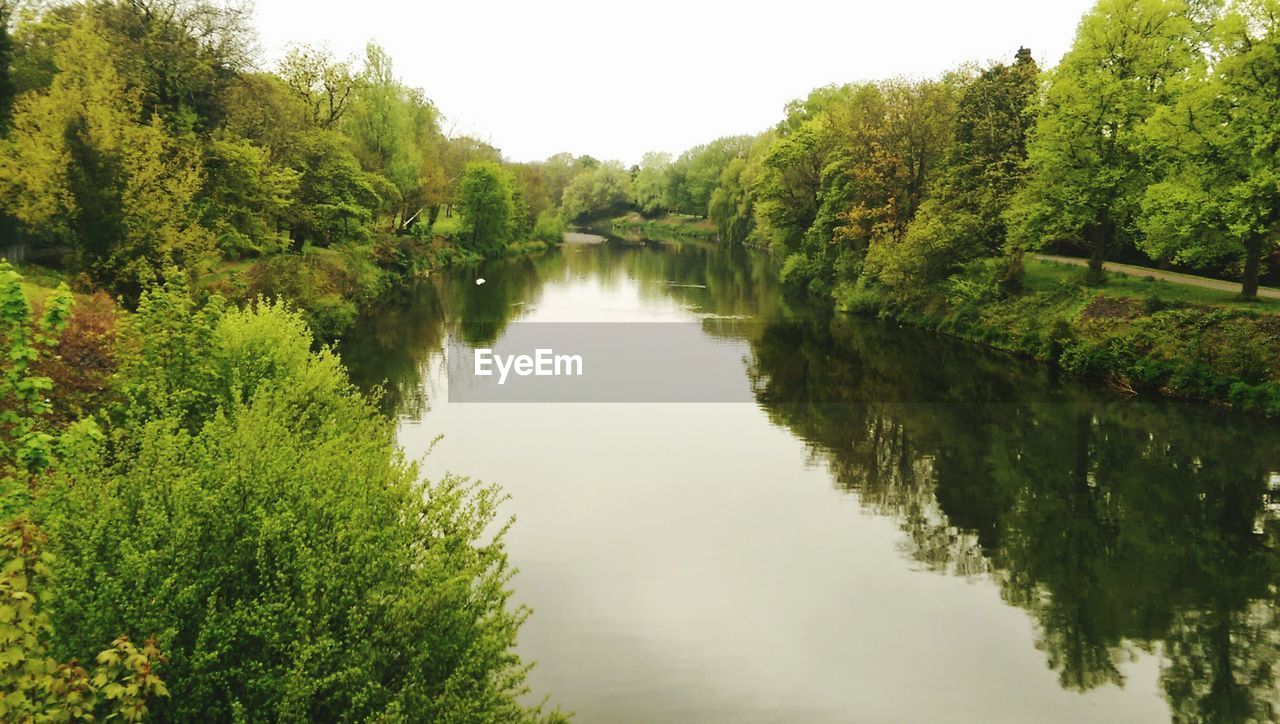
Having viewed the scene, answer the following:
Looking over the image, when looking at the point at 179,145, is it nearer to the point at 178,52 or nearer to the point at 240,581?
the point at 178,52

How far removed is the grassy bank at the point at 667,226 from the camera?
13288cm

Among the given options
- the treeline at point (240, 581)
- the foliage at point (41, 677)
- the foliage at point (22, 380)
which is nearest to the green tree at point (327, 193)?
the foliage at point (22, 380)

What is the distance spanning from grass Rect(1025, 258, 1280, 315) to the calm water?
21.8 ft

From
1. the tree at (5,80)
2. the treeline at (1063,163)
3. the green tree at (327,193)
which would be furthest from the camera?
the green tree at (327,193)

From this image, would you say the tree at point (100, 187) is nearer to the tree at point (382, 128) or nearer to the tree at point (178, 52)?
the tree at point (178, 52)

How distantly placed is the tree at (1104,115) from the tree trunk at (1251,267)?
480 centimetres

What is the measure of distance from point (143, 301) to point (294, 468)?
745 cm

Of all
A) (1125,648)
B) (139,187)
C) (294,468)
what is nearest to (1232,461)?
(1125,648)

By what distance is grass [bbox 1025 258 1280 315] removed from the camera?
33.5 m

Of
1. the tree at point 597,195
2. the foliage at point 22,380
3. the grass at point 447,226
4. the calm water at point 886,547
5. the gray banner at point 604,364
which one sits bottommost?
the calm water at point 886,547

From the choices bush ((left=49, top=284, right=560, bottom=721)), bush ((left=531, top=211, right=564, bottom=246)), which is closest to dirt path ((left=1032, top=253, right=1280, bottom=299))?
bush ((left=49, top=284, right=560, bottom=721))

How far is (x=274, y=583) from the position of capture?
8.78 m

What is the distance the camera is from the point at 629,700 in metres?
13.3

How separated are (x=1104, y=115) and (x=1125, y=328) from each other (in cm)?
1100
